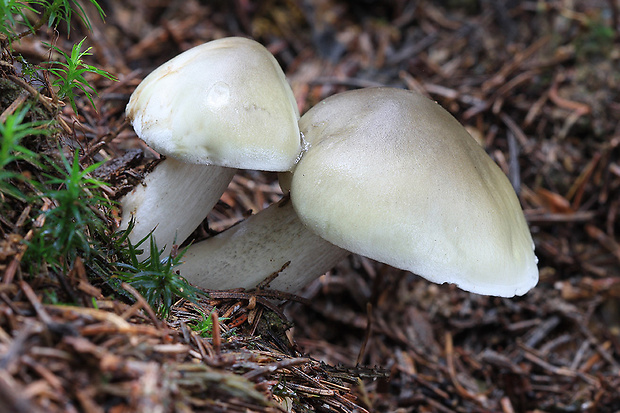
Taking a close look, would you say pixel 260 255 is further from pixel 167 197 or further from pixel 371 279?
pixel 371 279

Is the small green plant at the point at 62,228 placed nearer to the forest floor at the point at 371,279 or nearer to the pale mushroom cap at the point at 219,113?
the forest floor at the point at 371,279

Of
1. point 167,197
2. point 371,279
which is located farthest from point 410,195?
point 371,279

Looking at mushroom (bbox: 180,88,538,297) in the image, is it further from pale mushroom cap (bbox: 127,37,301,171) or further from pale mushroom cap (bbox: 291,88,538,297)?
pale mushroom cap (bbox: 127,37,301,171)

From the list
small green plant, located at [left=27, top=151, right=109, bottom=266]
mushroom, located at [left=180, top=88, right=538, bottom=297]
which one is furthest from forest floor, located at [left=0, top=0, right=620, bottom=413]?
mushroom, located at [left=180, top=88, right=538, bottom=297]

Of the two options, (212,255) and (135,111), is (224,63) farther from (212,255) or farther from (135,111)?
(212,255)

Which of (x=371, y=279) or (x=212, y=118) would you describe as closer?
(x=212, y=118)

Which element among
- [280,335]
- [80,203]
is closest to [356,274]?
[280,335]
